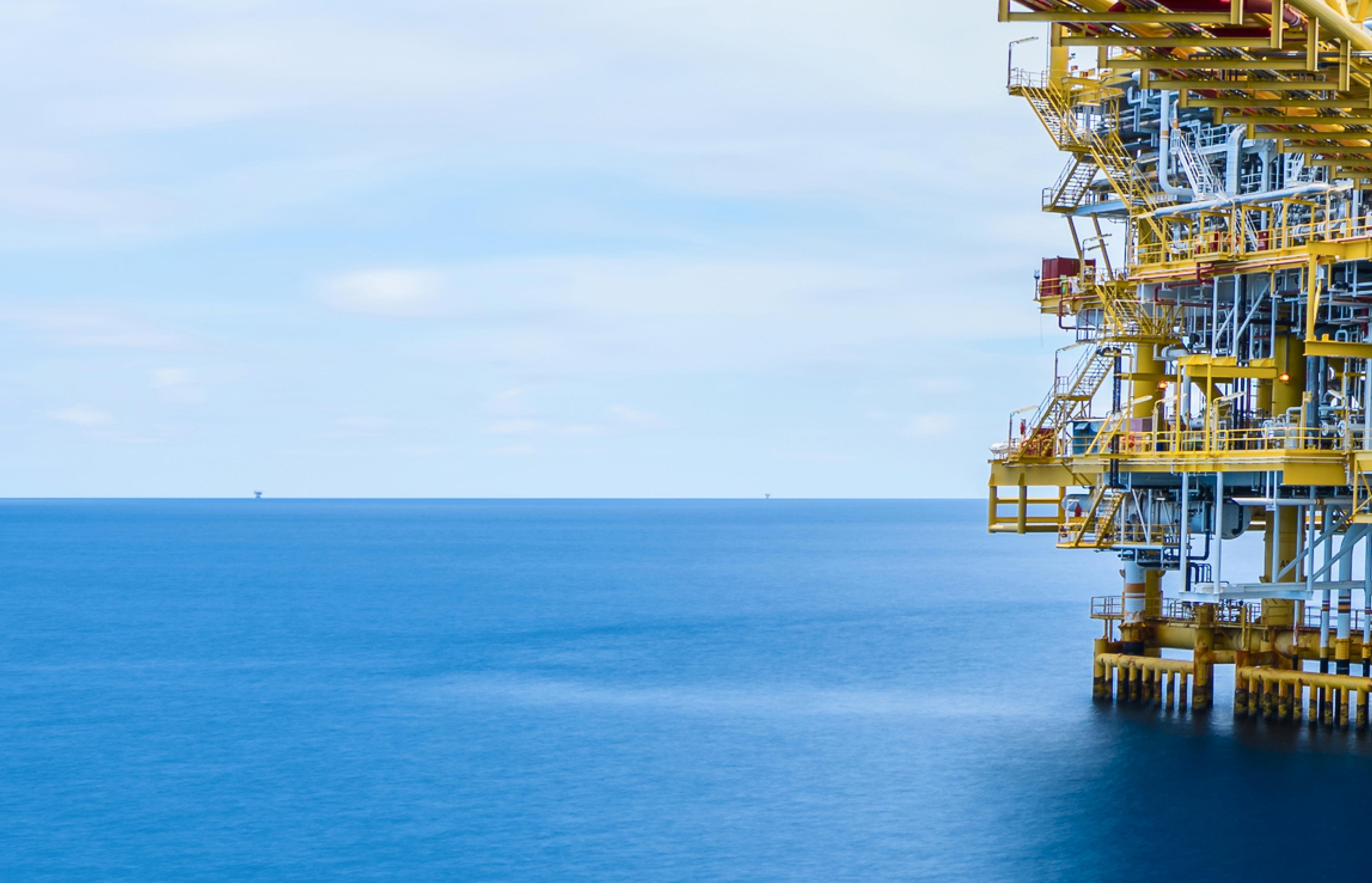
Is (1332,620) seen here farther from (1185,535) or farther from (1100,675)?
(1185,535)

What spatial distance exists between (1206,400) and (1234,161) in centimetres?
838

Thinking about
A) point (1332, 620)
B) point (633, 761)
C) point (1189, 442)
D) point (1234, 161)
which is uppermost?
point (1234, 161)

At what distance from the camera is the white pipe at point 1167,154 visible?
51188mm

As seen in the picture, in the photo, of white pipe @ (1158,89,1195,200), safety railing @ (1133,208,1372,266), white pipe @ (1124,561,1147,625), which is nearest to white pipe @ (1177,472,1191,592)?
white pipe @ (1124,561,1147,625)

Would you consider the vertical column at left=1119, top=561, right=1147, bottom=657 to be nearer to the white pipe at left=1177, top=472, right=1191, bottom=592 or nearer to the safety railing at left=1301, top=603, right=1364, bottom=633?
the safety railing at left=1301, top=603, right=1364, bottom=633

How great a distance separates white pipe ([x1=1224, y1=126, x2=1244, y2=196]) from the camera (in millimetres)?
49219

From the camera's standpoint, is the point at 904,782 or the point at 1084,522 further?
the point at 1084,522

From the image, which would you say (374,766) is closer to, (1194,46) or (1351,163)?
(1351,163)

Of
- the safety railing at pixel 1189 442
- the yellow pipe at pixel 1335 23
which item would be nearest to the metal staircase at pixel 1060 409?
the safety railing at pixel 1189 442

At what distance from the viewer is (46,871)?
38.1 metres

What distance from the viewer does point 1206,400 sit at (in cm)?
4722

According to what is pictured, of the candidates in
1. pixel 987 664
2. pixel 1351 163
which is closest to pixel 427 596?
pixel 987 664

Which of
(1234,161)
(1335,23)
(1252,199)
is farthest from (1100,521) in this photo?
(1335,23)

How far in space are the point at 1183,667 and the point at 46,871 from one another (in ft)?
121
